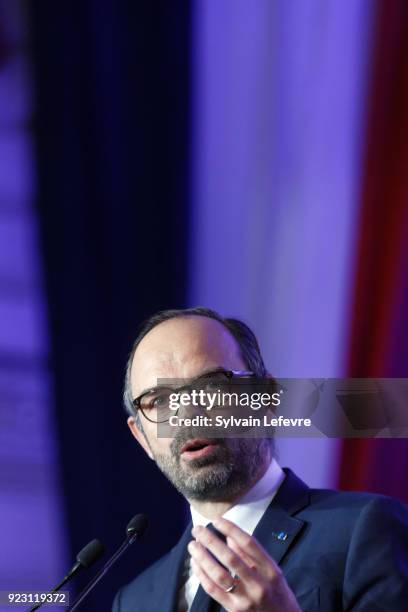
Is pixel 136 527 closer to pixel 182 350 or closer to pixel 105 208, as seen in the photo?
pixel 182 350

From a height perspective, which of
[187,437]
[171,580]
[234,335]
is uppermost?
[234,335]

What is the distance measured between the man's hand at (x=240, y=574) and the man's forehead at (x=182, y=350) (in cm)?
65

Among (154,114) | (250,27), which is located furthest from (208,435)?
(250,27)

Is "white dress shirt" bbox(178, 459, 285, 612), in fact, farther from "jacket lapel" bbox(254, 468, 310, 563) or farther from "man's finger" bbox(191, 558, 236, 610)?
"man's finger" bbox(191, 558, 236, 610)

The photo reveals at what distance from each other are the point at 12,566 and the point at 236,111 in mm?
1520

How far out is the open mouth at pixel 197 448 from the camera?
5.81 feet

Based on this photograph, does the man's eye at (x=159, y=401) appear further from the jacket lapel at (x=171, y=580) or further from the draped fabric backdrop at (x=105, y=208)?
the draped fabric backdrop at (x=105, y=208)

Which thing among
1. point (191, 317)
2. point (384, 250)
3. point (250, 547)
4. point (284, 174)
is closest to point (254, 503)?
point (191, 317)

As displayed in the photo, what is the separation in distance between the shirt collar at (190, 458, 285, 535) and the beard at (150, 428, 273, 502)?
0.02 metres

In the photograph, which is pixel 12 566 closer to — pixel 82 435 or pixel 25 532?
pixel 25 532

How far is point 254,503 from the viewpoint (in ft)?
5.93

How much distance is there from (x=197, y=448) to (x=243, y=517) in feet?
0.63

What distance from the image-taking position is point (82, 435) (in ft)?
7.80

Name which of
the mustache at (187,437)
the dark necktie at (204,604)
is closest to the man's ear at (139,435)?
the mustache at (187,437)
